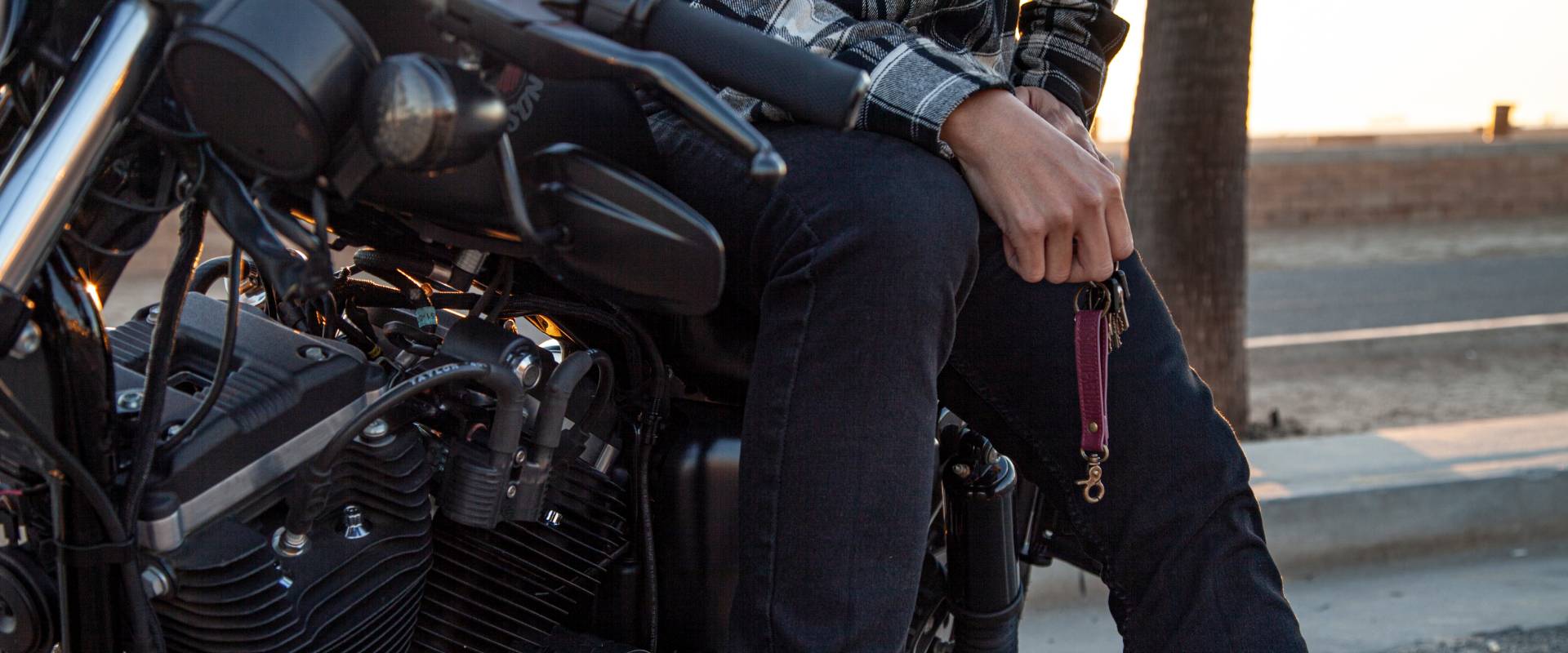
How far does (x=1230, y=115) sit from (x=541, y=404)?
3465mm

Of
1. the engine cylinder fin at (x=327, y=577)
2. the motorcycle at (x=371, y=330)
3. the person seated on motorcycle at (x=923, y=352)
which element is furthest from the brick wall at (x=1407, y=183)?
the engine cylinder fin at (x=327, y=577)

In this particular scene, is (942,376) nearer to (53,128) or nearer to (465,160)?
(465,160)

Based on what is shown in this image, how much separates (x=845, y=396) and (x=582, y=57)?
485 mm

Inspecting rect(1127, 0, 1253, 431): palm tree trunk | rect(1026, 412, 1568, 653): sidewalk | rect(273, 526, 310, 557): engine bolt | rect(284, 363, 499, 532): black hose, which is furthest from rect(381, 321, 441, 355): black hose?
rect(1127, 0, 1253, 431): palm tree trunk

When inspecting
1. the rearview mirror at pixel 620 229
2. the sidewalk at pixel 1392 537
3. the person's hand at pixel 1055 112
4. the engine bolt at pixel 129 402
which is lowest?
the sidewalk at pixel 1392 537

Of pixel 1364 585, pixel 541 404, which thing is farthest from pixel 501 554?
pixel 1364 585

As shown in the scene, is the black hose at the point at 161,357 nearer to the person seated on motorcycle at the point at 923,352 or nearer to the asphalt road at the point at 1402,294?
the person seated on motorcycle at the point at 923,352

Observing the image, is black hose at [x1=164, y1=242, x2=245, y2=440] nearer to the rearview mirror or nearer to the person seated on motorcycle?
the rearview mirror

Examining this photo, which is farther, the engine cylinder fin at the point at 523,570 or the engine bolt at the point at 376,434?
the engine cylinder fin at the point at 523,570

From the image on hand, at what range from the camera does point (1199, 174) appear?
4.50 meters

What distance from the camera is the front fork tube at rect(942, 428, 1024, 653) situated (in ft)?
6.10

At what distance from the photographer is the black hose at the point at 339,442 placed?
1.27 metres

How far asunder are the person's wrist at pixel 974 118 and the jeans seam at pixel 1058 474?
29cm

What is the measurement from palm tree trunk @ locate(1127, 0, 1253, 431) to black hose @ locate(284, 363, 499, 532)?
349 centimetres
